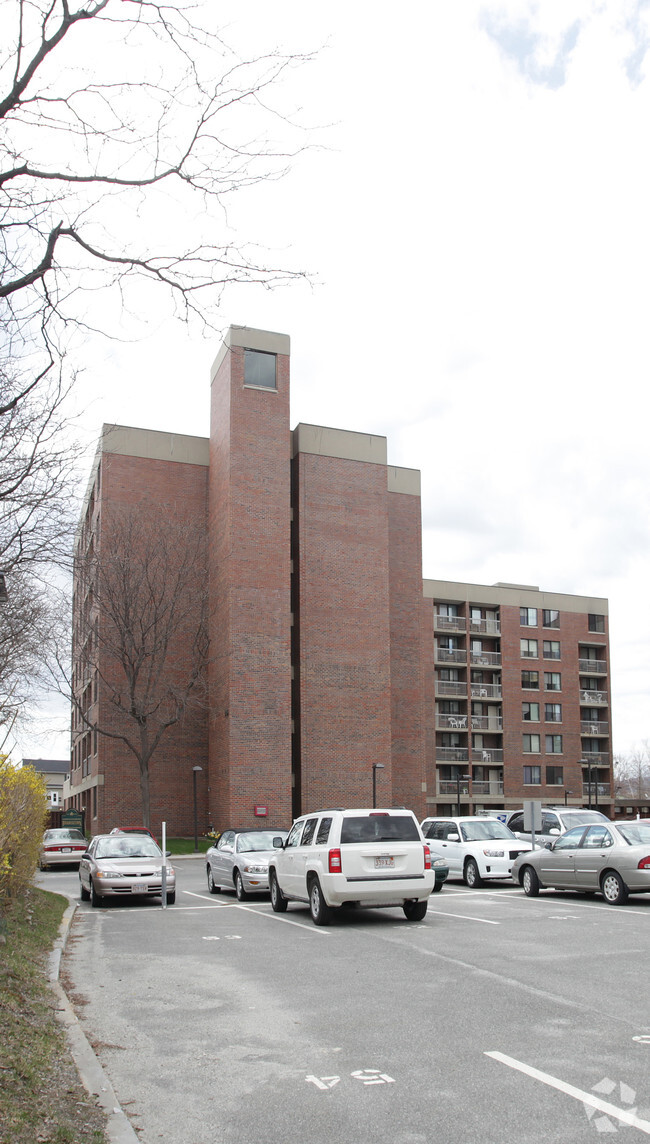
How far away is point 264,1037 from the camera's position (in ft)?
25.6

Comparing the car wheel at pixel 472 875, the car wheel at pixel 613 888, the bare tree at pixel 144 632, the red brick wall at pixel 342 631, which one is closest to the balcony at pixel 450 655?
the red brick wall at pixel 342 631

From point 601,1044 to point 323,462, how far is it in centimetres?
4340

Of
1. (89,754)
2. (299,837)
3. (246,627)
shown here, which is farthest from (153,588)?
(299,837)

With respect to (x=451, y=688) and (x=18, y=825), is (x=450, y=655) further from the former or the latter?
(x=18, y=825)

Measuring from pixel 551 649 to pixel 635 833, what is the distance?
53.5 meters

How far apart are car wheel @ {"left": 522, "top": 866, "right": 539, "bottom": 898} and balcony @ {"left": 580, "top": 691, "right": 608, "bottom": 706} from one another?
52.0 meters

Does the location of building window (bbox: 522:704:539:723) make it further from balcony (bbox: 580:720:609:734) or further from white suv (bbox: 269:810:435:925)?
white suv (bbox: 269:810:435:925)

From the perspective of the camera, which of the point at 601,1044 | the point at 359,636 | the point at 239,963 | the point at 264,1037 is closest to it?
the point at 601,1044

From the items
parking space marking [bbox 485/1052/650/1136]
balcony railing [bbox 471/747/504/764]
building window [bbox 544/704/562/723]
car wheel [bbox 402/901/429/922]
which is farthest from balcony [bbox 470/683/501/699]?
parking space marking [bbox 485/1052/650/1136]

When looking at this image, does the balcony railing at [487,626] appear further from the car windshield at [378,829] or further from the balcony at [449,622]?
the car windshield at [378,829]

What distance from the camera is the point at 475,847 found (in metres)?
22.8

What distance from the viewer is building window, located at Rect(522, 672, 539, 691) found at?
68500 mm

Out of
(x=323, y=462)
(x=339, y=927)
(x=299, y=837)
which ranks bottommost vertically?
(x=339, y=927)

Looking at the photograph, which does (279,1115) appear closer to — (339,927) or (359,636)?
(339,927)
